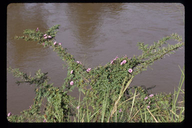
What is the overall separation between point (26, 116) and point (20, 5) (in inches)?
267

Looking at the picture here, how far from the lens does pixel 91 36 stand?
6.12 metres

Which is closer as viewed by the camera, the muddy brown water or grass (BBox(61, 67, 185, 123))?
grass (BBox(61, 67, 185, 123))

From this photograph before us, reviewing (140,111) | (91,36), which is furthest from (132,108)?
(91,36)

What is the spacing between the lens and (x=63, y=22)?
6984 millimetres

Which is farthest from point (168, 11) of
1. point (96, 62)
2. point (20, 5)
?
→ point (20, 5)

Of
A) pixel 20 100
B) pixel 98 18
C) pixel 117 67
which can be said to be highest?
pixel 117 67

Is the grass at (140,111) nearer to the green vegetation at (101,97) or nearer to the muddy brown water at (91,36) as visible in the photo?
the green vegetation at (101,97)

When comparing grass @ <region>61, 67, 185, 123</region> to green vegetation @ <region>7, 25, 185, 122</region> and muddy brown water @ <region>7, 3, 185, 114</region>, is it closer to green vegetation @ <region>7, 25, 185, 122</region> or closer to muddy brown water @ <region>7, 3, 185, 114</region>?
green vegetation @ <region>7, 25, 185, 122</region>

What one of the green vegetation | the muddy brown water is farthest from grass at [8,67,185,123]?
the muddy brown water

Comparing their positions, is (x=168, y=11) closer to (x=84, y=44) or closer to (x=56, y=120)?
(x=84, y=44)

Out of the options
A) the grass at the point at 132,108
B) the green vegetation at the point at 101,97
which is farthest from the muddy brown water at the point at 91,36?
the grass at the point at 132,108

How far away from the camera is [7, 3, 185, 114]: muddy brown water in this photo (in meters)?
4.31

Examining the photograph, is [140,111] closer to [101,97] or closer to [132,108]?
[132,108]

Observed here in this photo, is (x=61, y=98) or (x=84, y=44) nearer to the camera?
(x=61, y=98)
